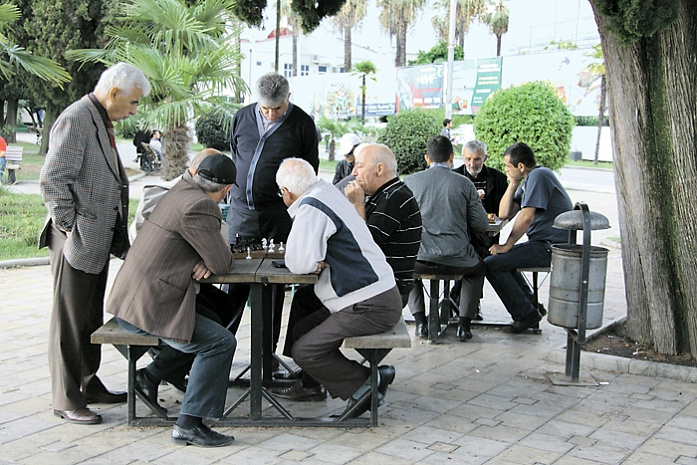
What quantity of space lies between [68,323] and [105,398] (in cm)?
55

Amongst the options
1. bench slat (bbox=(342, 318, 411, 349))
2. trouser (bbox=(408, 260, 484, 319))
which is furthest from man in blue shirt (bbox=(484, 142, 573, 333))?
bench slat (bbox=(342, 318, 411, 349))

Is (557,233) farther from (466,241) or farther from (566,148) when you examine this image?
(566,148)

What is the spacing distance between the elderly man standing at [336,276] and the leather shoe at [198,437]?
0.60 meters

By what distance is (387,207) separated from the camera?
16.2 ft

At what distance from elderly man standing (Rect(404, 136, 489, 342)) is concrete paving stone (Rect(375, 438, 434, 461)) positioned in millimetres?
2195

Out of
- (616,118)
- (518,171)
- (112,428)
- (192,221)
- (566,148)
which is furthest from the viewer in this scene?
(566,148)

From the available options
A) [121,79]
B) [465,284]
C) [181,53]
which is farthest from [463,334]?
[181,53]

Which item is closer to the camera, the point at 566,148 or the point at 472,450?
the point at 472,450

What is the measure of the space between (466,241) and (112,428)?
10.3ft

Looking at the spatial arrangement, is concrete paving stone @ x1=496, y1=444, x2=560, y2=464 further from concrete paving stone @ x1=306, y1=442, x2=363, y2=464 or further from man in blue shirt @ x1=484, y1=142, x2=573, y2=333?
man in blue shirt @ x1=484, y1=142, x2=573, y2=333

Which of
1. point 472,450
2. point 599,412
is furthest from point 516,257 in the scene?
point 472,450

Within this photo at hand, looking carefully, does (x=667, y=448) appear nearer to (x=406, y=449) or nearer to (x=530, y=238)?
(x=406, y=449)

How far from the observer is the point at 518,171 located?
663cm

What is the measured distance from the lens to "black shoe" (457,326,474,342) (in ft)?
20.8
